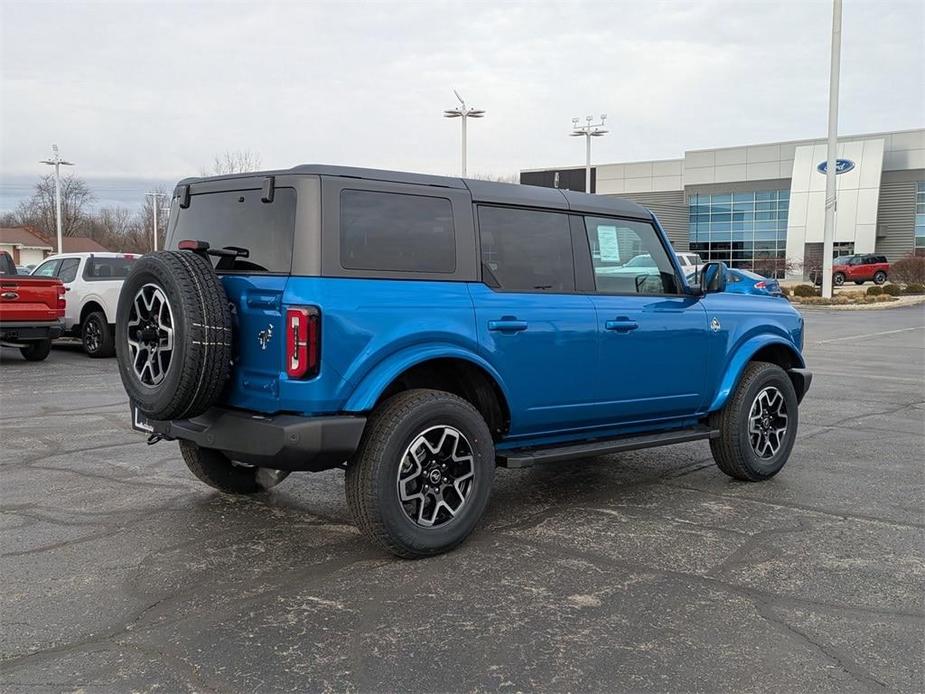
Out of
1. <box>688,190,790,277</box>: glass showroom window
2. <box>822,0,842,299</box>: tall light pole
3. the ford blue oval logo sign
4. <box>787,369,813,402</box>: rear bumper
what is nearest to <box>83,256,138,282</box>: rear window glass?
<box>787,369,813,402</box>: rear bumper

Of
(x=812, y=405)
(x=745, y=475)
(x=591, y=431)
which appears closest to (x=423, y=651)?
(x=591, y=431)

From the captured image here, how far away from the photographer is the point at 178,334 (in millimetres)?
4137

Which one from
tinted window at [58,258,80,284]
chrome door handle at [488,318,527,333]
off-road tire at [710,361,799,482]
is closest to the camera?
chrome door handle at [488,318,527,333]

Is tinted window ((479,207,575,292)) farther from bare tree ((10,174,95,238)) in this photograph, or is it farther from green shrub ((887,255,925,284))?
bare tree ((10,174,95,238))

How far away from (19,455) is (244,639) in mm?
4264

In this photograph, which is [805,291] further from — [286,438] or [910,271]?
[286,438]

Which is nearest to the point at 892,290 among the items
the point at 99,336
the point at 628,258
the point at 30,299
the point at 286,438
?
the point at 99,336

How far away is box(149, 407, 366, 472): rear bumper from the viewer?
160 inches

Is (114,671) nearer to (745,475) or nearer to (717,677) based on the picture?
(717,677)

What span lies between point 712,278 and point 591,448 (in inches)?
60.1

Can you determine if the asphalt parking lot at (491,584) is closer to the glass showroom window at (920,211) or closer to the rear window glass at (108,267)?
the rear window glass at (108,267)

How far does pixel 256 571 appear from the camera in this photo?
4.26 metres

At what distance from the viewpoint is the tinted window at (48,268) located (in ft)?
50.0

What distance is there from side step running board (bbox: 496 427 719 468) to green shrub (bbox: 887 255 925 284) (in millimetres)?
41737
